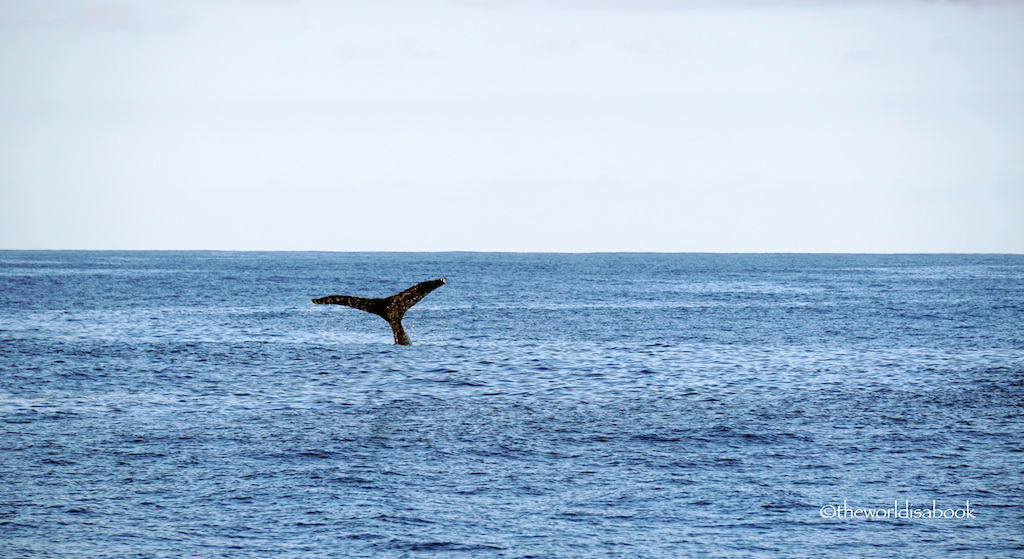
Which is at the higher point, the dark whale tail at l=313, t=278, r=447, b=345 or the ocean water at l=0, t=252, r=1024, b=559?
the dark whale tail at l=313, t=278, r=447, b=345

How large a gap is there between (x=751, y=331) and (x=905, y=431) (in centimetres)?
3803

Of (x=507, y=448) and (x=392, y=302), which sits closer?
(x=507, y=448)

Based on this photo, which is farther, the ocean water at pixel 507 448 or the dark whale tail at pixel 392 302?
the dark whale tail at pixel 392 302

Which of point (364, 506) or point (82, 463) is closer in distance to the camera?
point (364, 506)

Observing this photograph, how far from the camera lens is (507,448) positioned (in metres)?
27.0

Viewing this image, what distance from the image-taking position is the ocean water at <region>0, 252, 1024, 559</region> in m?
19.6

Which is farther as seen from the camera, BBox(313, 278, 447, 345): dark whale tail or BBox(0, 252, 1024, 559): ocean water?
BBox(313, 278, 447, 345): dark whale tail

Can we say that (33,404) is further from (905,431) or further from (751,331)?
(751,331)

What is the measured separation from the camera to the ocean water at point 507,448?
19.6m

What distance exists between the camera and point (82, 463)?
2480cm

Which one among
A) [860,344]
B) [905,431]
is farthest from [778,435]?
[860,344]

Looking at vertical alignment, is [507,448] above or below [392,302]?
below

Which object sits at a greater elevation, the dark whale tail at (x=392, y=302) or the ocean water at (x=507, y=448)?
the dark whale tail at (x=392, y=302)

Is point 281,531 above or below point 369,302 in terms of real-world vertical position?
below
